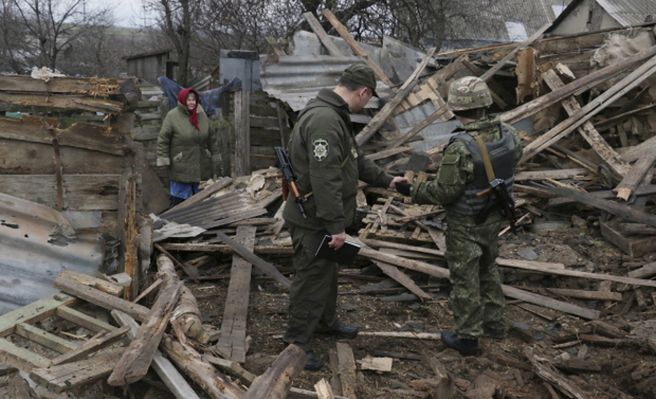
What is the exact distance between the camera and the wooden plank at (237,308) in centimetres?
434

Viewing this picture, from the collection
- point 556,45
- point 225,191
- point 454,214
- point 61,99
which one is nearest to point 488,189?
point 454,214

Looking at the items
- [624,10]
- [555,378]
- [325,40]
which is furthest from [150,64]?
[555,378]

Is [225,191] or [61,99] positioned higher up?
[61,99]

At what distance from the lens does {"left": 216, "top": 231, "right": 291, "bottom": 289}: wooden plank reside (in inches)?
231

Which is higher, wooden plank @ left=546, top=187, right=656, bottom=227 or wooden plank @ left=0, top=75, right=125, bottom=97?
wooden plank @ left=0, top=75, right=125, bottom=97

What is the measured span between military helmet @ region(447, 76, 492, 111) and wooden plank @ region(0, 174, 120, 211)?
2596 millimetres

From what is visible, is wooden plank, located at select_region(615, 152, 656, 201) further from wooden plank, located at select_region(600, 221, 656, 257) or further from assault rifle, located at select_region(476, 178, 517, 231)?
assault rifle, located at select_region(476, 178, 517, 231)

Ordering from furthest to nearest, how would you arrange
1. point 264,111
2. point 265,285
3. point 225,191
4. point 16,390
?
point 264,111 → point 225,191 → point 265,285 → point 16,390

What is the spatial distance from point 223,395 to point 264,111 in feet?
25.8

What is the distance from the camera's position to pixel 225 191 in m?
8.28

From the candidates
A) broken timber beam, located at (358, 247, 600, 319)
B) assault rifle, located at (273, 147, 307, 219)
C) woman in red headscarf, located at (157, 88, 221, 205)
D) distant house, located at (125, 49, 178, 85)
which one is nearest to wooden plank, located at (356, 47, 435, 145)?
woman in red headscarf, located at (157, 88, 221, 205)

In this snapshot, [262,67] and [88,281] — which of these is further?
[262,67]

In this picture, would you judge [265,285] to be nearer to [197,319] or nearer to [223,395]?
[197,319]

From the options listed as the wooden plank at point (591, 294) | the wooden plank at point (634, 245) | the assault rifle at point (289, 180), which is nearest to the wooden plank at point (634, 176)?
the wooden plank at point (634, 245)
